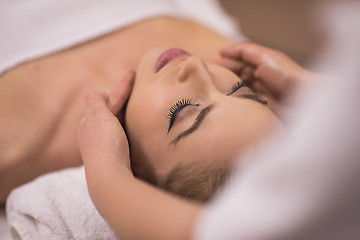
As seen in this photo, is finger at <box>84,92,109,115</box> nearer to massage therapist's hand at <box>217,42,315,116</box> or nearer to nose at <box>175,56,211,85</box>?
nose at <box>175,56,211,85</box>

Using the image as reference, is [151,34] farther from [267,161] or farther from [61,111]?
[267,161]

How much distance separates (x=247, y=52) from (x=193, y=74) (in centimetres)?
33

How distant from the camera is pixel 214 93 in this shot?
0.67 metres

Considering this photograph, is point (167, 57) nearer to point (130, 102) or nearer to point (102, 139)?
point (130, 102)

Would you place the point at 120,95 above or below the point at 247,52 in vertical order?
below

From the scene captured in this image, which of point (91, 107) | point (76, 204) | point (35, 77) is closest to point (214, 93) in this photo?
point (91, 107)

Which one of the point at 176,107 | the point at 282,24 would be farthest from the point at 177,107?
the point at 282,24

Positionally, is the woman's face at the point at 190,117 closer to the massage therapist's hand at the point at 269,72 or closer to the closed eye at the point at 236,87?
the closed eye at the point at 236,87

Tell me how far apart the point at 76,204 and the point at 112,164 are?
0.80ft

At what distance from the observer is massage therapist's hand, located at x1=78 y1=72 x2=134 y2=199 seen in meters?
0.51

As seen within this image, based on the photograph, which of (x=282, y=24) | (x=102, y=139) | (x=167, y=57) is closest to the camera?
(x=102, y=139)

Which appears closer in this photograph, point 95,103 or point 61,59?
point 95,103

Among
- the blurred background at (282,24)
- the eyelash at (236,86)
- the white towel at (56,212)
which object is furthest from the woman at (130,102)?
the blurred background at (282,24)

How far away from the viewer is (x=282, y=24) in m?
1.60
